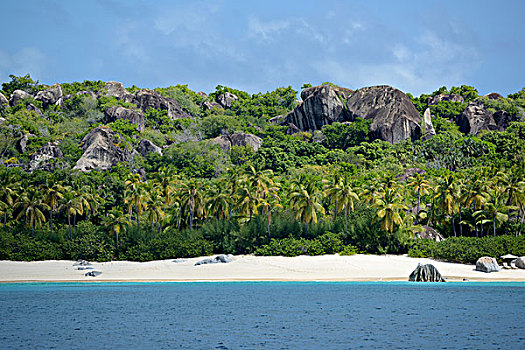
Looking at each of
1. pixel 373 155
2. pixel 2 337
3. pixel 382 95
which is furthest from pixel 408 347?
pixel 382 95

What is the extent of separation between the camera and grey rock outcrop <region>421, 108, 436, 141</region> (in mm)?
117312

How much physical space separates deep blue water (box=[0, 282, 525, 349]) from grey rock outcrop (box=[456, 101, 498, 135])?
94174 millimetres

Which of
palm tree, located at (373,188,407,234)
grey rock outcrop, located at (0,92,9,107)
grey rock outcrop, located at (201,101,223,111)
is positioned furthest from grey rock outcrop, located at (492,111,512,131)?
grey rock outcrop, located at (0,92,9,107)

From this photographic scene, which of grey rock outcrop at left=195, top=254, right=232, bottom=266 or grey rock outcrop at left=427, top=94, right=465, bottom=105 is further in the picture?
grey rock outcrop at left=427, top=94, right=465, bottom=105

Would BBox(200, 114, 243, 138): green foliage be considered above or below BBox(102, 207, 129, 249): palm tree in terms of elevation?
above

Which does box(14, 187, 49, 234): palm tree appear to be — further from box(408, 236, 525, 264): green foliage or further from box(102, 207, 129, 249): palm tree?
box(408, 236, 525, 264): green foliage

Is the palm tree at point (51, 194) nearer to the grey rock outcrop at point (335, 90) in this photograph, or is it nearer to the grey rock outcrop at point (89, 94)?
the grey rock outcrop at point (335, 90)

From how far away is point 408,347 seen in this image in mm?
19016

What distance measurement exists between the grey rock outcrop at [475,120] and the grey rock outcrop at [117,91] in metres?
86.6

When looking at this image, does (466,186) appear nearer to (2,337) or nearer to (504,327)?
(504,327)

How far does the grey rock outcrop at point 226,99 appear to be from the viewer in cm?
17062

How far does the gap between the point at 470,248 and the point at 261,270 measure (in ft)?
61.6

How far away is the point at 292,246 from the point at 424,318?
30.7 meters

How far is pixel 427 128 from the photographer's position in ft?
398
